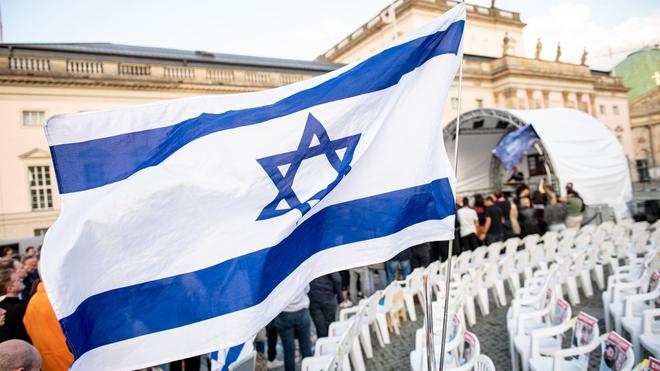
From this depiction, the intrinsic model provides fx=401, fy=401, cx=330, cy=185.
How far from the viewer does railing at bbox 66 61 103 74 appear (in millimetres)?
20750

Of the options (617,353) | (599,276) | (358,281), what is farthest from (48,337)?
(599,276)

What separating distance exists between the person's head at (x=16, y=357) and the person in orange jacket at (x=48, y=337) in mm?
1225

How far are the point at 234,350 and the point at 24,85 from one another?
22006 mm

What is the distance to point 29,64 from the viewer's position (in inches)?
780

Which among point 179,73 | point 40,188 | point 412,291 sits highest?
point 179,73

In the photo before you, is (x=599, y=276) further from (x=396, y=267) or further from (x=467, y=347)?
(x=467, y=347)

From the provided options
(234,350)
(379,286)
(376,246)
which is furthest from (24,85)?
(376,246)

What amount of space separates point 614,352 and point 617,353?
6 cm

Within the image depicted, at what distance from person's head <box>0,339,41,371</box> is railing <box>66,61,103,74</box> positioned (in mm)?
22824

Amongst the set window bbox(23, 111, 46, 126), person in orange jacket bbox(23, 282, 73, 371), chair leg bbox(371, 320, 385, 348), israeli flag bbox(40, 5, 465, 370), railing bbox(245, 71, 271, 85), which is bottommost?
chair leg bbox(371, 320, 385, 348)

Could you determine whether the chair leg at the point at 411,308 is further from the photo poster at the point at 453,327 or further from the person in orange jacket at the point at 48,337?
the person in orange jacket at the point at 48,337

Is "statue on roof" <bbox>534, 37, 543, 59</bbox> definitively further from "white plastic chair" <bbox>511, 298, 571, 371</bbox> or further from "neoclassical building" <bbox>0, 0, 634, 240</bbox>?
"white plastic chair" <bbox>511, 298, 571, 371</bbox>

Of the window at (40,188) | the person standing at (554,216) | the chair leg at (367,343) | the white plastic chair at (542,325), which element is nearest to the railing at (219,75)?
the window at (40,188)

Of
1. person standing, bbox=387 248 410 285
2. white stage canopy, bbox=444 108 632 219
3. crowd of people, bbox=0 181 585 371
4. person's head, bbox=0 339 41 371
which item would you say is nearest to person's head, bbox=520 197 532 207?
crowd of people, bbox=0 181 585 371
